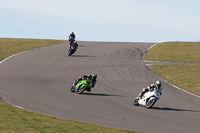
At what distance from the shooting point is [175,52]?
140ft

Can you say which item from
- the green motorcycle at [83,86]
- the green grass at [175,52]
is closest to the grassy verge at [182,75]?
the green grass at [175,52]

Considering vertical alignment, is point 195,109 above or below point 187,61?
below

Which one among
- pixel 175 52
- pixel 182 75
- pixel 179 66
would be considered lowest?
pixel 182 75

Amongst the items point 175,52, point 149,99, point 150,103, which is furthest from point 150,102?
point 175,52

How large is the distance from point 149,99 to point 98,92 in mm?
4491

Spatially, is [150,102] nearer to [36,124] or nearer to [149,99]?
[149,99]

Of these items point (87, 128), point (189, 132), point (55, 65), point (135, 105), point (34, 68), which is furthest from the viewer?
point (55, 65)

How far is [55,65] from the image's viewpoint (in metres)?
30.4

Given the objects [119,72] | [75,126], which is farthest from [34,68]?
[75,126]

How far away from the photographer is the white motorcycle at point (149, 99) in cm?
1719

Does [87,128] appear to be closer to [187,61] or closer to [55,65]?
[55,65]

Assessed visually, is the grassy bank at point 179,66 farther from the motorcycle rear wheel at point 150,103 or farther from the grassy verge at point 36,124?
the grassy verge at point 36,124

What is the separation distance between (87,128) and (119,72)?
58.3ft

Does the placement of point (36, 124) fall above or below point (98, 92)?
above
